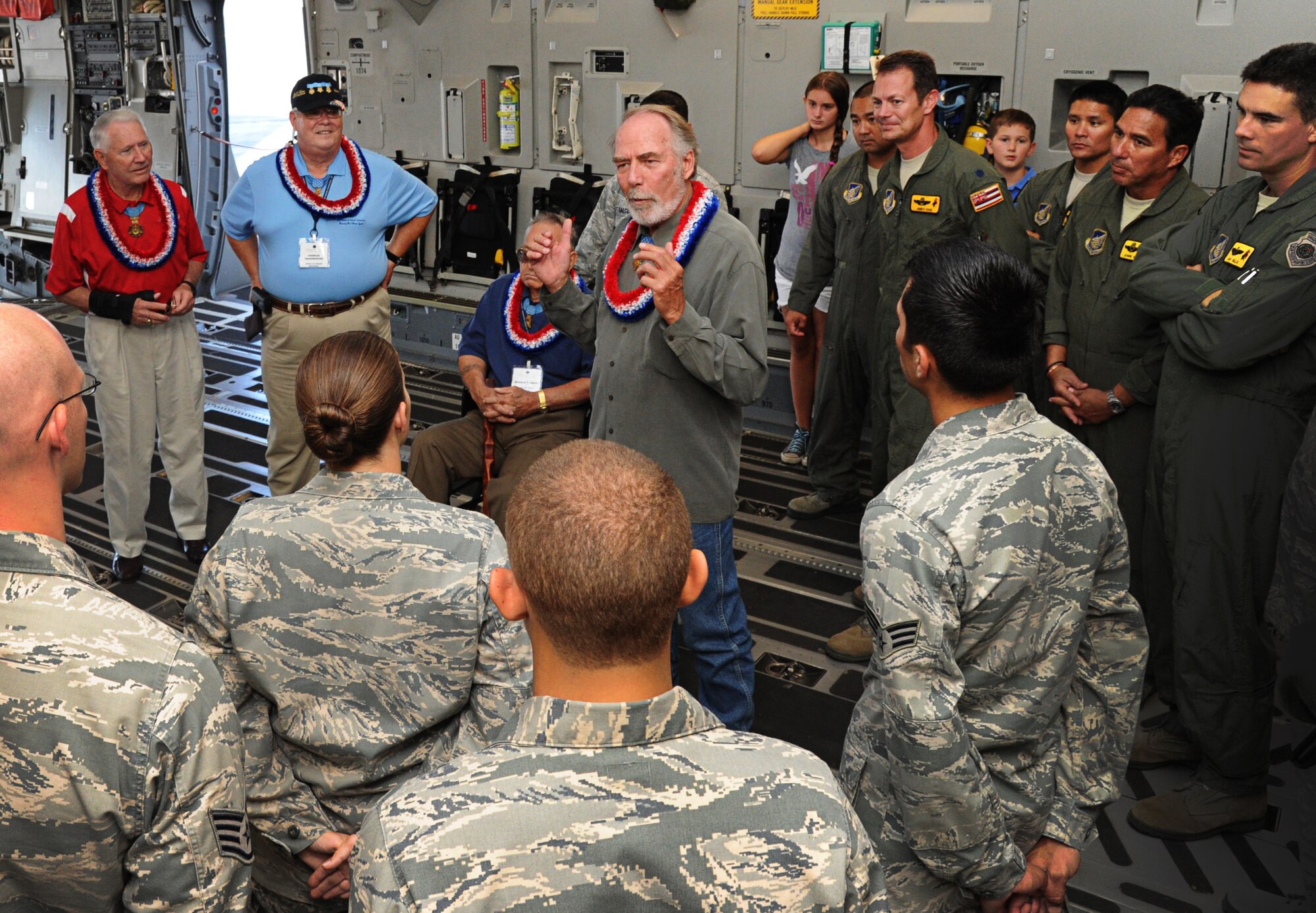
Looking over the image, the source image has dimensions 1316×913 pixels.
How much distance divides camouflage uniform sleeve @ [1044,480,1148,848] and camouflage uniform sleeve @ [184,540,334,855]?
1315 mm

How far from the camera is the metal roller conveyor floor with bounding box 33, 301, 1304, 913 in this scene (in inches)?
109

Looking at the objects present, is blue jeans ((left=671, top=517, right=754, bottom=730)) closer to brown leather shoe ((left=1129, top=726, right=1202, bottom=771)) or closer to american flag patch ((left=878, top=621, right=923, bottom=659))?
brown leather shoe ((left=1129, top=726, right=1202, bottom=771))

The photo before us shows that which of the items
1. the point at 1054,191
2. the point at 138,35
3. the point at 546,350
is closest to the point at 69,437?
the point at 546,350

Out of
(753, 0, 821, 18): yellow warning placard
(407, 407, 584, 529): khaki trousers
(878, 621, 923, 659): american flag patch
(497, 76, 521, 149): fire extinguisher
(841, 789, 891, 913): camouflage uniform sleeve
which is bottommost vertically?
(407, 407, 584, 529): khaki trousers

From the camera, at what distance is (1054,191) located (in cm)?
457

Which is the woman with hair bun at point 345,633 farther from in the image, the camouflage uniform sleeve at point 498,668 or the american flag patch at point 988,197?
the american flag patch at point 988,197

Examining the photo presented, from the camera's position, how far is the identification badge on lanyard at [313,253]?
421cm

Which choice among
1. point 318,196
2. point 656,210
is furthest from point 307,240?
point 656,210

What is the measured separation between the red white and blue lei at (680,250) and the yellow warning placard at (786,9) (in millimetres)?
3364

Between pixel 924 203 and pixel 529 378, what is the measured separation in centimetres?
176

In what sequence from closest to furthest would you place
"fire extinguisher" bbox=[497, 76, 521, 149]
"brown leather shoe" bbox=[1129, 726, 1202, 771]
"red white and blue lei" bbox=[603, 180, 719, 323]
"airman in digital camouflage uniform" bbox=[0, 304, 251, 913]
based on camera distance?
"airman in digital camouflage uniform" bbox=[0, 304, 251, 913]
"red white and blue lei" bbox=[603, 180, 719, 323]
"brown leather shoe" bbox=[1129, 726, 1202, 771]
"fire extinguisher" bbox=[497, 76, 521, 149]

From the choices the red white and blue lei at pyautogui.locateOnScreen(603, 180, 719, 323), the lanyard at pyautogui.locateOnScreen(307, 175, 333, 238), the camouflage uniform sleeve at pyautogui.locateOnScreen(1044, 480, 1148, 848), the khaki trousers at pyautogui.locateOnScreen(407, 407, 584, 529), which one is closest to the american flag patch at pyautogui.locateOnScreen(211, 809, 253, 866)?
the camouflage uniform sleeve at pyautogui.locateOnScreen(1044, 480, 1148, 848)

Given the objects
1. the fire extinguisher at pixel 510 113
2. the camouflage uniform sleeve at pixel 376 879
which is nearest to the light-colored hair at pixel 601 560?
the camouflage uniform sleeve at pixel 376 879

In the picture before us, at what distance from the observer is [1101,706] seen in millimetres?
1801
